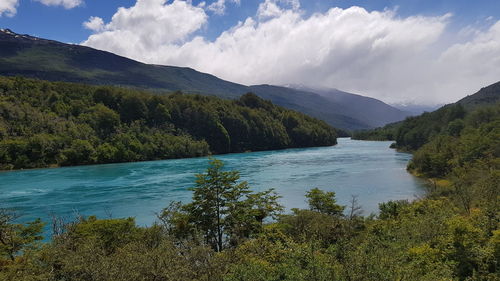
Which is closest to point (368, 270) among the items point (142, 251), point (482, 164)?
point (142, 251)

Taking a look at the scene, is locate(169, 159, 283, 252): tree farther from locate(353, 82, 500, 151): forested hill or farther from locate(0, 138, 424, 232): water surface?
locate(353, 82, 500, 151): forested hill

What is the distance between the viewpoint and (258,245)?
624 inches

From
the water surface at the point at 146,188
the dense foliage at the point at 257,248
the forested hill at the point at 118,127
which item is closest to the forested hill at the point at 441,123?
the water surface at the point at 146,188

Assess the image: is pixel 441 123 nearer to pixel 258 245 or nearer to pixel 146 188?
pixel 146 188

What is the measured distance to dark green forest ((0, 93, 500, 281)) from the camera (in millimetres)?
11156

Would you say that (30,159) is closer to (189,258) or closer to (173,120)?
(173,120)

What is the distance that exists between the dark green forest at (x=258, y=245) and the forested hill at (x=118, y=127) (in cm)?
7364

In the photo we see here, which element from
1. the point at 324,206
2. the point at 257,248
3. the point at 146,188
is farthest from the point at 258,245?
the point at 146,188

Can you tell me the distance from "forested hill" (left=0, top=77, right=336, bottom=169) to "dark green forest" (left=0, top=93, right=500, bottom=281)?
242 feet

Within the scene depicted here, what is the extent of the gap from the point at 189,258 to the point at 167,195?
35195 millimetres

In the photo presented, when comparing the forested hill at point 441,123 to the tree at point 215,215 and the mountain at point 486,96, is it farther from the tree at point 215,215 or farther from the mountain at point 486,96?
the tree at point 215,215

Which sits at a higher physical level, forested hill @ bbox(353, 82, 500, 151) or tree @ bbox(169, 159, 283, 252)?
forested hill @ bbox(353, 82, 500, 151)

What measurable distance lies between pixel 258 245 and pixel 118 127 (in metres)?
107

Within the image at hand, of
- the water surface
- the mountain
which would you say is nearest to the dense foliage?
the water surface
